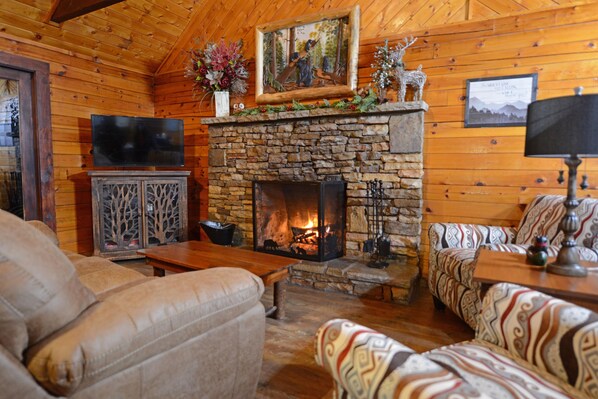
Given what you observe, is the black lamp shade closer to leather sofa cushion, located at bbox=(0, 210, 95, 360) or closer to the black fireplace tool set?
the black fireplace tool set

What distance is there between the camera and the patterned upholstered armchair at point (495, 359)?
0.81 m

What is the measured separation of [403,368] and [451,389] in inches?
4.2

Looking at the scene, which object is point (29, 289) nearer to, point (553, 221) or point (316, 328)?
point (316, 328)

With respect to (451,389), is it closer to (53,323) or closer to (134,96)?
(53,323)

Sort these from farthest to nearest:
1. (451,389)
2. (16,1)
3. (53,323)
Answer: (16,1) → (53,323) → (451,389)

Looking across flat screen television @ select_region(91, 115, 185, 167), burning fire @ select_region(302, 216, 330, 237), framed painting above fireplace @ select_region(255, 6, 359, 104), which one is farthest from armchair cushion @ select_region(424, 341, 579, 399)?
flat screen television @ select_region(91, 115, 185, 167)

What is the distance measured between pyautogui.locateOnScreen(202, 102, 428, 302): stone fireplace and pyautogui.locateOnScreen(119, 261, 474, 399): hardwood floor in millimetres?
191

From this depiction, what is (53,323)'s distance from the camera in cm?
91

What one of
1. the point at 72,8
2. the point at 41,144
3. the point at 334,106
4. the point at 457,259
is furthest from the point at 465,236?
the point at 41,144

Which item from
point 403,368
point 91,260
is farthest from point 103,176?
point 403,368

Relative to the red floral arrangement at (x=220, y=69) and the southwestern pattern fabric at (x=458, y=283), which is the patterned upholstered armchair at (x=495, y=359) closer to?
the southwestern pattern fabric at (x=458, y=283)

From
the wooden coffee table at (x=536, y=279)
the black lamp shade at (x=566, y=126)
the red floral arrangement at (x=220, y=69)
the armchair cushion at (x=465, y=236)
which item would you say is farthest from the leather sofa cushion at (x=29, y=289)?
the red floral arrangement at (x=220, y=69)

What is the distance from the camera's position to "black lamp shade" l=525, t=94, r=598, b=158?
4.65 ft

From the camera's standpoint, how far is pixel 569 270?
1.58 metres
